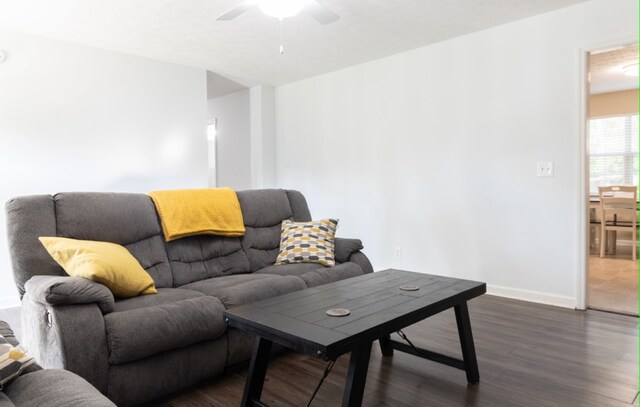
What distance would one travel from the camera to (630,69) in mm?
4973

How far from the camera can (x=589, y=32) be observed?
3.12 metres

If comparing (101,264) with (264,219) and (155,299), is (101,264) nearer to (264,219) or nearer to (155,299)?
(155,299)

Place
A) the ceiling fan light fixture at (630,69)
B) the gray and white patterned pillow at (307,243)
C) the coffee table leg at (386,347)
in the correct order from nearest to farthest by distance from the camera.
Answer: the coffee table leg at (386,347) < the gray and white patterned pillow at (307,243) < the ceiling fan light fixture at (630,69)

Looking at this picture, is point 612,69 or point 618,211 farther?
point 618,211

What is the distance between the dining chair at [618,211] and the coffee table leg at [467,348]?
171 inches

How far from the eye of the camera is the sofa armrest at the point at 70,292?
162cm

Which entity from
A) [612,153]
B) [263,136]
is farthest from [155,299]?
[612,153]

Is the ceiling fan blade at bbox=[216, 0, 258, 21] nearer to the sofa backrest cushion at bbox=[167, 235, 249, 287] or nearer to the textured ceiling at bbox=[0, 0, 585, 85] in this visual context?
the textured ceiling at bbox=[0, 0, 585, 85]

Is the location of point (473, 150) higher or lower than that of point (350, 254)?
higher

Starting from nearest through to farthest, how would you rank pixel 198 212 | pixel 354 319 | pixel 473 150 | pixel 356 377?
pixel 356 377, pixel 354 319, pixel 198 212, pixel 473 150

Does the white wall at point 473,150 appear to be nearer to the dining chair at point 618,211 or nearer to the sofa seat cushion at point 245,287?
the sofa seat cushion at point 245,287

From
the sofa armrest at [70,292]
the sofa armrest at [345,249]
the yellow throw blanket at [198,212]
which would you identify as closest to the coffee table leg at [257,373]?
the sofa armrest at [70,292]

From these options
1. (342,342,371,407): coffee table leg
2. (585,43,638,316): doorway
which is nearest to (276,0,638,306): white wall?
(585,43,638,316): doorway

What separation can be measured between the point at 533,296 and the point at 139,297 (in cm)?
300
